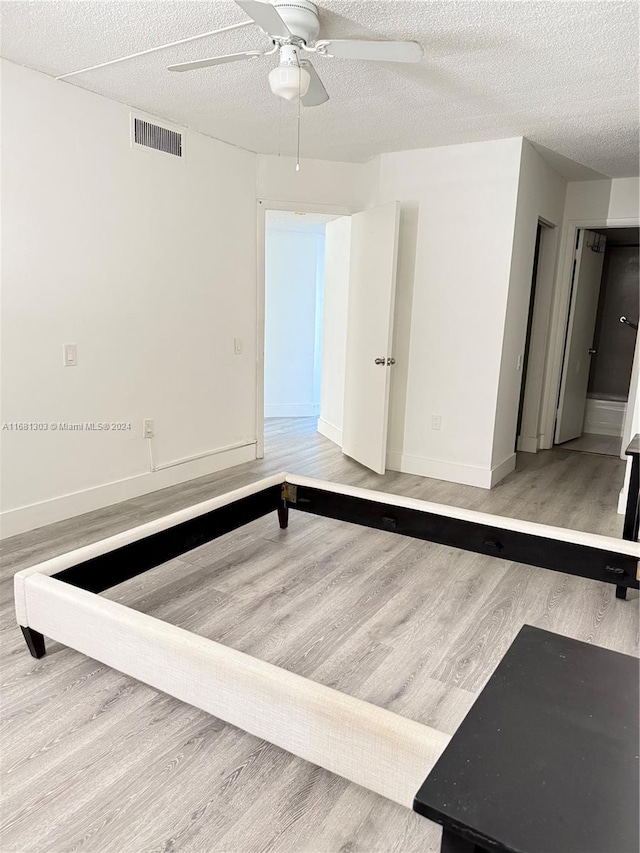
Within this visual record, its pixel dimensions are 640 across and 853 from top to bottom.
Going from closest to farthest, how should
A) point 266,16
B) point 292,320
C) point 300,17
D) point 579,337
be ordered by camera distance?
point 266,16, point 300,17, point 579,337, point 292,320

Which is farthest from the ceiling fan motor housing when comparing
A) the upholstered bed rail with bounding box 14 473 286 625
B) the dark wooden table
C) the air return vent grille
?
the dark wooden table

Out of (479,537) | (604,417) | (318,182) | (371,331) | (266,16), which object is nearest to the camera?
(266,16)

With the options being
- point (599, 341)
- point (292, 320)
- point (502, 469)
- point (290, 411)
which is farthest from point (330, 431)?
point (599, 341)

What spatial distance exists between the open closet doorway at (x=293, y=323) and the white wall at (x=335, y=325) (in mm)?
→ 500

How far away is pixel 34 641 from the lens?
2064 mm

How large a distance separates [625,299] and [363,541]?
5205mm

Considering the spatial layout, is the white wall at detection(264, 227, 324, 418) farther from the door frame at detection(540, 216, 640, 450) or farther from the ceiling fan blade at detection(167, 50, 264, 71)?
the ceiling fan blade at detection(167, 50, 264, 71)

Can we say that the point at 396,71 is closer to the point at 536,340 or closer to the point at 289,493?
the point at 289,493

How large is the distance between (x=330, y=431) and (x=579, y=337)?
2.61m

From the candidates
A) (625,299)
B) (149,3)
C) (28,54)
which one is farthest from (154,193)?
(625,299)

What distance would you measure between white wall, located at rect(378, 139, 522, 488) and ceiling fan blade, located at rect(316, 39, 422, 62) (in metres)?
2.02

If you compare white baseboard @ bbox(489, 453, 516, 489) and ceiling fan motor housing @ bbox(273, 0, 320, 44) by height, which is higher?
ceiling fan motor housing @ bbox(273, 0, 320, 44)

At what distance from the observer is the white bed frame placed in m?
1.36

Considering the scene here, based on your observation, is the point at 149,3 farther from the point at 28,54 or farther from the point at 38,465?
the point at 38,465
